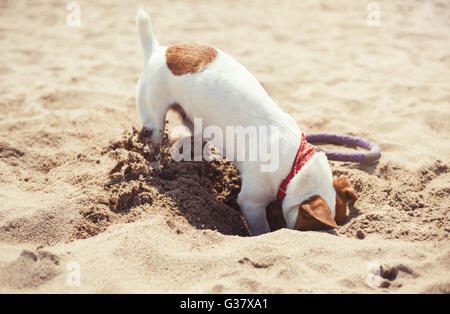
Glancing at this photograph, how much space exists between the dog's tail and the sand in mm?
658

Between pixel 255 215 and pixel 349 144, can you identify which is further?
pixel 349 144

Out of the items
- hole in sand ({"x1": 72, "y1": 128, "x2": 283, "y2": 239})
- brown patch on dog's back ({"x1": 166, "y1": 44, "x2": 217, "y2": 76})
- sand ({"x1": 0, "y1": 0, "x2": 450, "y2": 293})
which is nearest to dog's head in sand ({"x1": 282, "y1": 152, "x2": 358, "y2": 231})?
sand ({"x1": 0, "y1": 0, "x2": 450, "y2": 293})

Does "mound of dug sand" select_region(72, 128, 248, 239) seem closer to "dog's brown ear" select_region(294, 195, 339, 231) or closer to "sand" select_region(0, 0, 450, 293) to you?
"sand" select_region(0, 0, 450, 293)

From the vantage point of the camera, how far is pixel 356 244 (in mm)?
2381

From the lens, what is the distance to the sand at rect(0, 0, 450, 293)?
83.5 inches

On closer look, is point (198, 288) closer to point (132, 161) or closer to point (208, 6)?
point (132, 161)

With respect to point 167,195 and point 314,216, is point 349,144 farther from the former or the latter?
point 167,195

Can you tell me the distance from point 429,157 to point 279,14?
195 inches

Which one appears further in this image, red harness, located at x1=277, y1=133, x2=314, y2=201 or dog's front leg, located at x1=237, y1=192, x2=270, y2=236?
dog's front leg, located at x1=237, y1=192, x2=270, y2=236

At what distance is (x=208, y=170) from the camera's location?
130 inches

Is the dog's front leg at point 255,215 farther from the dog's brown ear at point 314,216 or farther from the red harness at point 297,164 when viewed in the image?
the dog's brown ear at point 314,216

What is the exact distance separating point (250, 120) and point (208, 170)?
0.71 m

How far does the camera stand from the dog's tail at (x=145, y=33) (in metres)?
3.26

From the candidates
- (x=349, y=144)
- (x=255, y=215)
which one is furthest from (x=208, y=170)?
(x=349, y=144)
